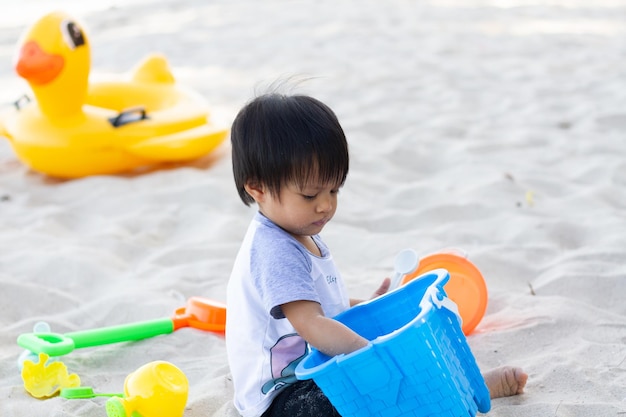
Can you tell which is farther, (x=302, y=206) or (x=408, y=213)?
(x=408, y=213)

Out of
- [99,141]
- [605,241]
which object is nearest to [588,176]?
[605,241]

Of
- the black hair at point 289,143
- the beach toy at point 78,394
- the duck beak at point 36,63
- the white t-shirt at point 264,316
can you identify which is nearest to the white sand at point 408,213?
the beach toy at point 78,394

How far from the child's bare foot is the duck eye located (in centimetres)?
235

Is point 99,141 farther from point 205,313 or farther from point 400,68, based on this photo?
point 400,68

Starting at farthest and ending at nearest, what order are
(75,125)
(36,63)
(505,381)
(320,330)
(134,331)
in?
(75,125)
(36,63)
(134,331)
(505,381)
(320,330)

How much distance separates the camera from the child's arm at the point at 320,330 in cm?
146

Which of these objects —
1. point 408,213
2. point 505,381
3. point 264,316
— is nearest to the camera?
point 264,316

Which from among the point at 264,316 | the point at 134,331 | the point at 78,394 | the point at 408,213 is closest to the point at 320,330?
the point at 264,316

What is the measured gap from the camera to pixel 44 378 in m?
1.81

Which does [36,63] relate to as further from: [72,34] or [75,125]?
[75,125]

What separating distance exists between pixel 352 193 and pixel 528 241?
0.81 m

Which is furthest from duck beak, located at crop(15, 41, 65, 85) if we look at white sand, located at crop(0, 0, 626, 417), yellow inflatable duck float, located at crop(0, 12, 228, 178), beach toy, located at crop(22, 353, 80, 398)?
beach toy, located at crop(22, 353, 80, 398)

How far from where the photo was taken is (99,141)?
339cm

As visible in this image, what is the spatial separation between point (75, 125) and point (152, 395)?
2.05m
